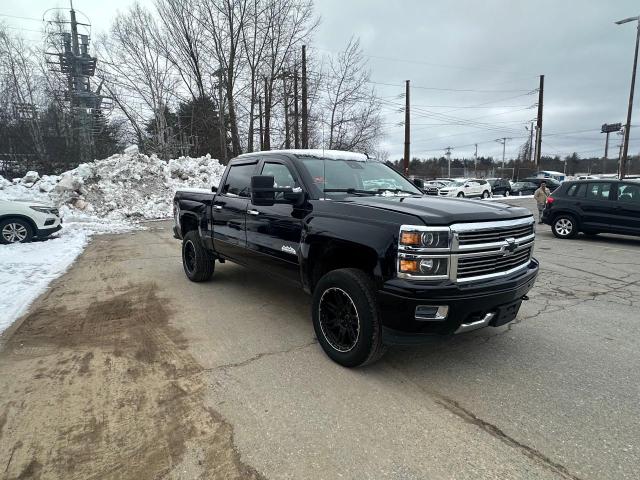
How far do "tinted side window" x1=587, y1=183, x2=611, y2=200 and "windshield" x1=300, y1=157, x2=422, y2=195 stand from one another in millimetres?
8399

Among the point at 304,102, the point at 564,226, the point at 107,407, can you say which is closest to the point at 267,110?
the point at 304,102

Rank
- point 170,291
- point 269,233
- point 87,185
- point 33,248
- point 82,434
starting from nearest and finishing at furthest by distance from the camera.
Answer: point 82,434
point 269,233
point 170,291
point 33,248
point 87,185

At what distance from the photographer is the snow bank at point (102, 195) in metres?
9.74

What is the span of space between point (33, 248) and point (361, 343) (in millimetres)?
9481

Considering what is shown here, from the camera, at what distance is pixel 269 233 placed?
4.57 metres

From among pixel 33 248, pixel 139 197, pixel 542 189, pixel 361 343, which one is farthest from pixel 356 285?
pixel 139 197

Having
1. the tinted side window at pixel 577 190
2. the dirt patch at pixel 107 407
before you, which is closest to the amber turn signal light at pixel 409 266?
the dirt patch at pixel 107 407

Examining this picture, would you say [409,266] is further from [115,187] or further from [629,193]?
[115,187]

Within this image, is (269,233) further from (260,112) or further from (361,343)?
(260,112)

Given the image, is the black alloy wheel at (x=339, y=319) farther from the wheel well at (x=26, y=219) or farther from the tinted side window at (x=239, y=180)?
the wheel well at (x=26, y=219)

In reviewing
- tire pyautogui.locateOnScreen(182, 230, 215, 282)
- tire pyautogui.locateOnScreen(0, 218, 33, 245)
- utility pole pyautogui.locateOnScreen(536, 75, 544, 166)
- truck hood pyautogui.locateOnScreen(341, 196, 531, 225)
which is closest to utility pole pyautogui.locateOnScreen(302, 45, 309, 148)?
tire pyautogui.locateOnScreen(0, 218, 33, 245)

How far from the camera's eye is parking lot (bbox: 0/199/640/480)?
238 centimetres

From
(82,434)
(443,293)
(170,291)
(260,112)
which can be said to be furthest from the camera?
(260,112)

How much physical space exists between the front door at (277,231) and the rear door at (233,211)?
222mm
